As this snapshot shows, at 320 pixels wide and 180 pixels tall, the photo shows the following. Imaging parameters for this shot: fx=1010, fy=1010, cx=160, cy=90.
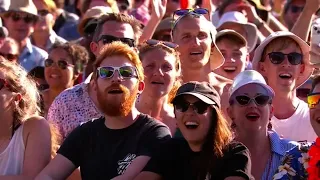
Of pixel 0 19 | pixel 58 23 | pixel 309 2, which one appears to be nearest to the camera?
pixel 309 2

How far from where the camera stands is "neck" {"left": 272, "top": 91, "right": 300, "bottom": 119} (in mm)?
7379

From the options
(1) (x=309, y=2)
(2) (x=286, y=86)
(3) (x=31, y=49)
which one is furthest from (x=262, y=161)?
(3) (x=31, y=49)

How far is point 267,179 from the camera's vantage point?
247 inches

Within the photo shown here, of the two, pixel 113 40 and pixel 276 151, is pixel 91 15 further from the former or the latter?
pixel 276 151

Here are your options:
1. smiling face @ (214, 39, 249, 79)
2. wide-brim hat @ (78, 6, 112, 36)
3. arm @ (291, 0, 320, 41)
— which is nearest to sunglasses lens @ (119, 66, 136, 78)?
smiling face @ (214, 39, 249, 79)

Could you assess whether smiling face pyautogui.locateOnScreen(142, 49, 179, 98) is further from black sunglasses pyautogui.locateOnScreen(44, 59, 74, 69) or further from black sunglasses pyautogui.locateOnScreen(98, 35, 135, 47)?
black sunglasses pyautogui.locateOnScreen(44, 59, 74, 69)

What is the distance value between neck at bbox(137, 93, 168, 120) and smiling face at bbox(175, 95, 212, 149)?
1.28m

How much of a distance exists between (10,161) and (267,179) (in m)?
1.69

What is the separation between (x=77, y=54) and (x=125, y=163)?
2.64 m

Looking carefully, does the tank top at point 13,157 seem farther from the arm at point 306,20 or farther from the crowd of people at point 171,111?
the arm at point 306,20

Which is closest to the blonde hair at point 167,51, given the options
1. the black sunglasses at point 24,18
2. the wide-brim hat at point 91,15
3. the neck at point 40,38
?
the wide-brim hat at point 91,15

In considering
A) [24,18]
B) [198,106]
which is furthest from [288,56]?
[24,18]

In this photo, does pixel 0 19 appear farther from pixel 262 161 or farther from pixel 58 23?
pixel 262 161

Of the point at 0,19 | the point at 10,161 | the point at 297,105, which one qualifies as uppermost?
the point at 0,19
